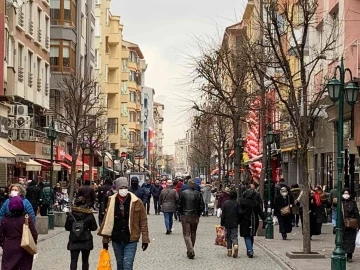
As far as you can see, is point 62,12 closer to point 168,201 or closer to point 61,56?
point 61,56

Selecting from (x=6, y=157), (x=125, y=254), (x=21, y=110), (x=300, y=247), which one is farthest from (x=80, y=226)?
(x=21, y=110)

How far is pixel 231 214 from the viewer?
19.8 meters

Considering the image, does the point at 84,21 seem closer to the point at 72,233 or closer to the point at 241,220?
the point at 241,220

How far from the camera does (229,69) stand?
119 ft

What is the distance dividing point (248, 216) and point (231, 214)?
516 millimetres

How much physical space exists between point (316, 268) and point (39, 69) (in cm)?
3392

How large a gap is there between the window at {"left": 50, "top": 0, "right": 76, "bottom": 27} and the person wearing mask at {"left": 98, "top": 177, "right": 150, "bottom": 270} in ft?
148

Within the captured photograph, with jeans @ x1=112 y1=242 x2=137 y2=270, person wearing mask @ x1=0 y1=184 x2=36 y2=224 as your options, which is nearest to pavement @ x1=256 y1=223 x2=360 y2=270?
jeans @ x1=112 y1=242 x2=137 y2=270

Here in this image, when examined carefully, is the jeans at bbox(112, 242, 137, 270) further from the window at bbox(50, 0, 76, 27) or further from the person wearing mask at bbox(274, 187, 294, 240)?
the window at bbox(50, 0, 76, 27)

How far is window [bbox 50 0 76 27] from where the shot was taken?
2251 inches

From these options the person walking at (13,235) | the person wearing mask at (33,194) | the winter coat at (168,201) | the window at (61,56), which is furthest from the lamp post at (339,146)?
the window at (61,56)

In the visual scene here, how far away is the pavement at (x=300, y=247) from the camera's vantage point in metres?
18.2

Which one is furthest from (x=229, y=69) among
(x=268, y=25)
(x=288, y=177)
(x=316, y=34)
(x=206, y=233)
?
(x=288, y=177)

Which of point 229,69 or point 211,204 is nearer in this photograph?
point 229,69
